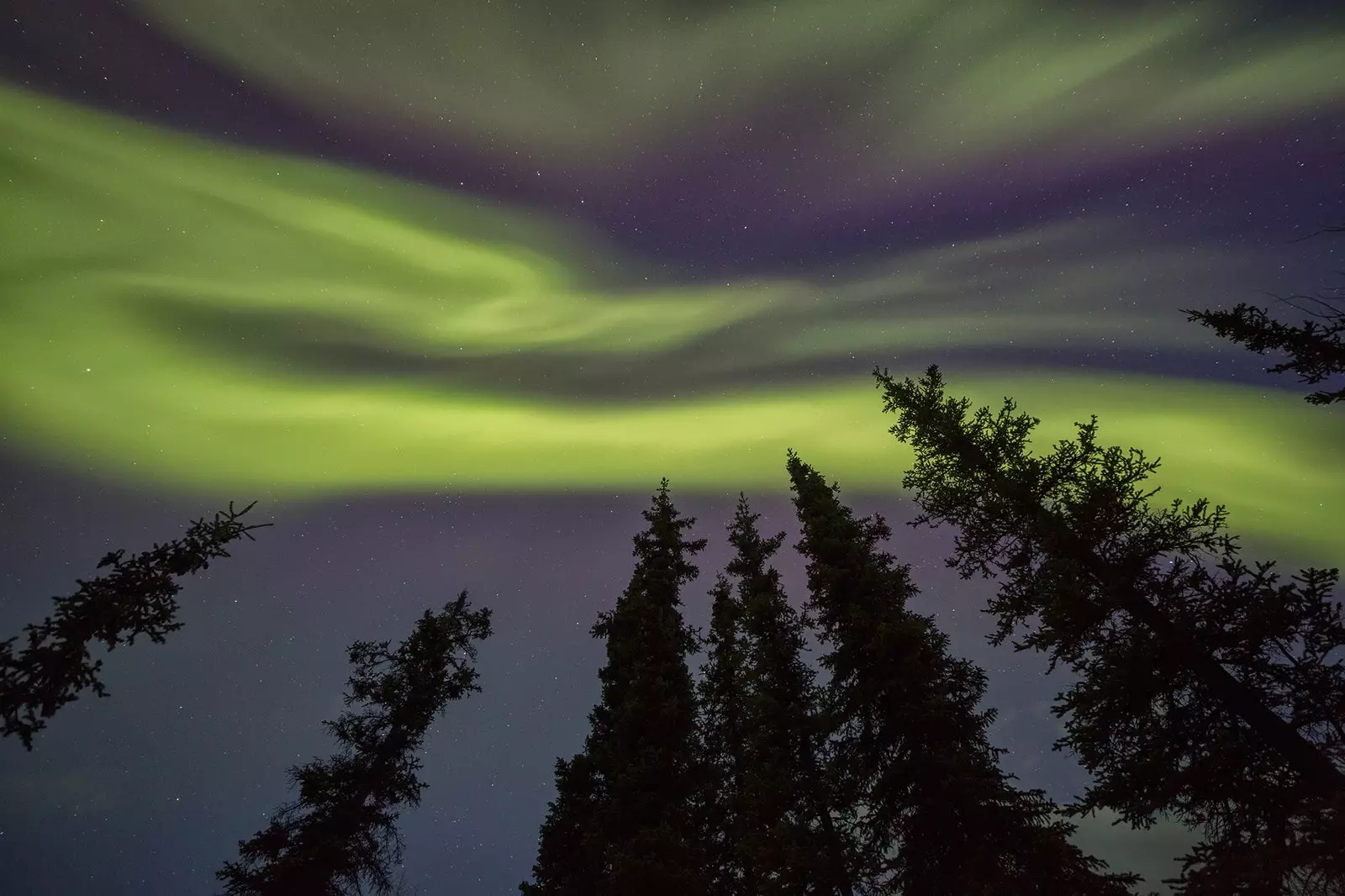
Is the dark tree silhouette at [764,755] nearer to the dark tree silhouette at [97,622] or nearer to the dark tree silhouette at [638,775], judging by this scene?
the dark tree silhouette at [638,775]

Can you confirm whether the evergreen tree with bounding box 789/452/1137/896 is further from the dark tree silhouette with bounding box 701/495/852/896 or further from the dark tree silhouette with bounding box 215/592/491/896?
the dark tree silhouette with bounding box 215/592/491/896

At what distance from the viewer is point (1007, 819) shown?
36.7 feet

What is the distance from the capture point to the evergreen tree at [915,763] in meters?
10.6

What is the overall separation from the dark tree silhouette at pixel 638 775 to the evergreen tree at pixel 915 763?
396 cm

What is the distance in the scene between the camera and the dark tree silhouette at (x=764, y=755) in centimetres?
1251

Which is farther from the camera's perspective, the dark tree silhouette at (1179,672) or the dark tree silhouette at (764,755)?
the dark tree silhouette at (764,755)

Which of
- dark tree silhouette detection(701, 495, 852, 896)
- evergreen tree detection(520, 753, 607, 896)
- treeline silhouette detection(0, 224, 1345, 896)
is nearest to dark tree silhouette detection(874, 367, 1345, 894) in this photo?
treeline silhouette detection(0, 224, 1345, 896)

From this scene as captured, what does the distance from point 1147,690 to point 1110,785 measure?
1.65 m

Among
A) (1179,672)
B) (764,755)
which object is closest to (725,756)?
(764,755)

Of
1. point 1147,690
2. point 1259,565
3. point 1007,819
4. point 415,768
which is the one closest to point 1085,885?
point 1007,819

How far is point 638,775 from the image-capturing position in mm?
14398

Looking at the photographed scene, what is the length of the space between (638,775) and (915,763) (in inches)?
257

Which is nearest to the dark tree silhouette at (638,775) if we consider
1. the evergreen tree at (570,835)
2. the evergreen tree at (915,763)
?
the evergreen tree at (570,835)

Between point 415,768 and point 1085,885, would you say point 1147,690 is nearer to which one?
point 1085,885
